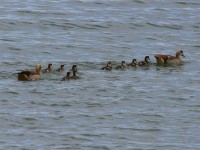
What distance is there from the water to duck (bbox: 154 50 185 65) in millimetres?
254

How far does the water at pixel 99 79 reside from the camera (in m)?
18.8

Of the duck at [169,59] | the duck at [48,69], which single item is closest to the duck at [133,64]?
the duck at [169,59]

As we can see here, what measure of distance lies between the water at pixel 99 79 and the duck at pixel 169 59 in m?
0.25

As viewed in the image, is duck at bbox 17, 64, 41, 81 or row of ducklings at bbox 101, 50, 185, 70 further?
row of ducklings at bbox 101, 50, 185, 70

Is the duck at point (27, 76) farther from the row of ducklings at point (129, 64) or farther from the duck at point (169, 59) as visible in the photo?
the duck at point (169, 59)

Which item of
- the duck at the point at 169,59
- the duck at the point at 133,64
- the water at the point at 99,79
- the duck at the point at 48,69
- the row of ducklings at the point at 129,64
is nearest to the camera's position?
the water at the point at 99,79

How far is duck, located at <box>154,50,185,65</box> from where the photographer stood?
83.4 ft

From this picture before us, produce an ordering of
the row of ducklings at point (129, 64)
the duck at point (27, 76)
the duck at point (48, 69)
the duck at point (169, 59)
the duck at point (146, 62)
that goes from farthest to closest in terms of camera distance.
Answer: the duck at point (169, 59), the duck at point (146, 62), the row of ducklings at point (129, 64), the duck at point (48, 69), the duck at point (27, 76)

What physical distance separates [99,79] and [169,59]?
315cm

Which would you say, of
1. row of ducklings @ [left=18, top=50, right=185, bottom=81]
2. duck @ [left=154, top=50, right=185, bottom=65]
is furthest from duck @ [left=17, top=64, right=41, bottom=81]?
duck @ [left=154, top=50, right=185, bottom=65]

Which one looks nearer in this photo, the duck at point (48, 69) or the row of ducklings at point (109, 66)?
the row of ducklings at point (109, 66)

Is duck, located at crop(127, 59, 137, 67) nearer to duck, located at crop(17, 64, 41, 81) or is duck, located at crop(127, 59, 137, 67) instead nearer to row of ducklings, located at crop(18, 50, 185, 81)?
row of ducklings, located at crop(18, 50, 185, 81)

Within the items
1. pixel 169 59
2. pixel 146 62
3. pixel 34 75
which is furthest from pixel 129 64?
pixel 34 75

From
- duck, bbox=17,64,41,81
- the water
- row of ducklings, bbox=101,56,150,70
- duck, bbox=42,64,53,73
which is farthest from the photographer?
row of ducklings, bbox=101,56,150,70
